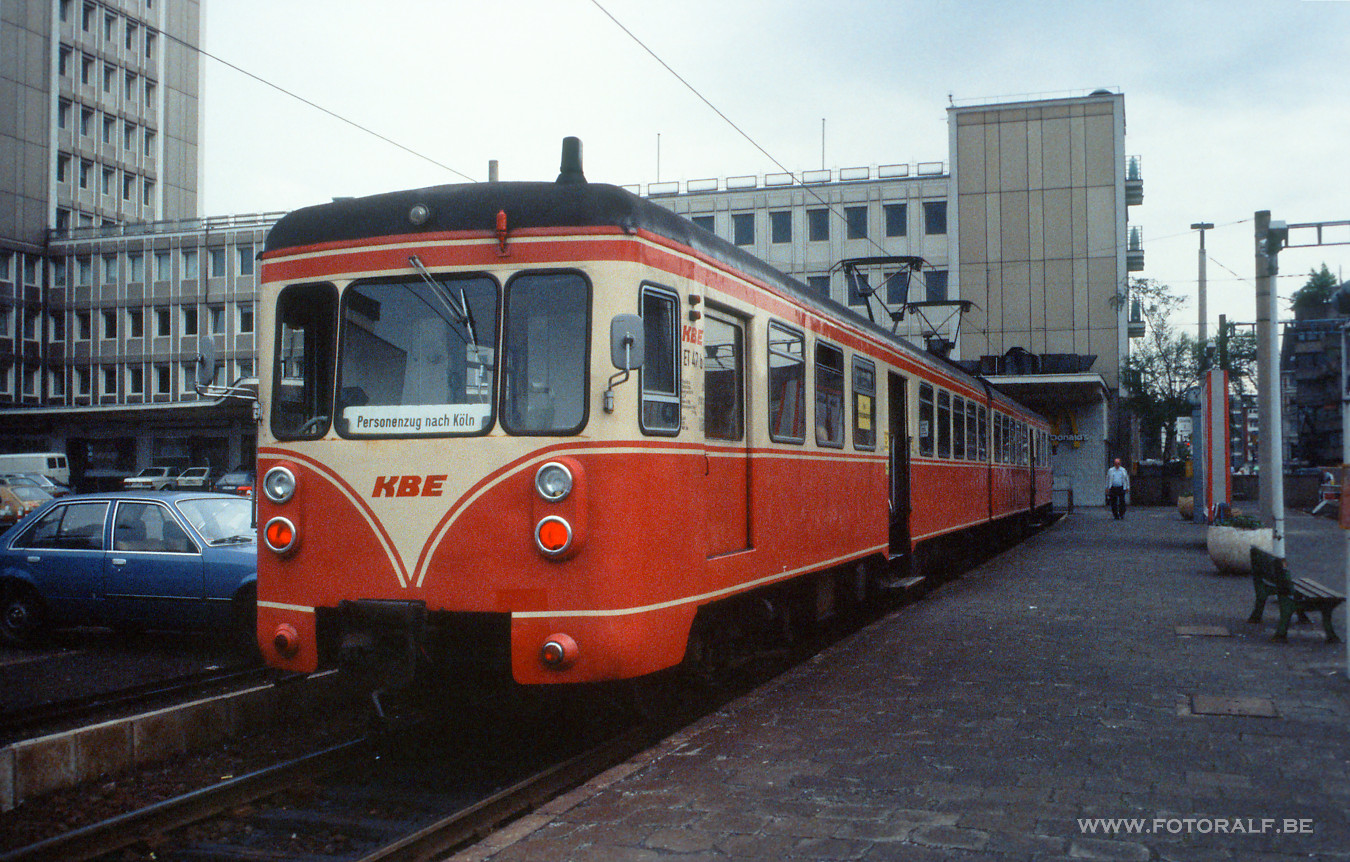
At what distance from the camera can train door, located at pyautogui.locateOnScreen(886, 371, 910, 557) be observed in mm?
12539

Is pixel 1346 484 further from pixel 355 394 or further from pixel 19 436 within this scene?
pixel 19 436

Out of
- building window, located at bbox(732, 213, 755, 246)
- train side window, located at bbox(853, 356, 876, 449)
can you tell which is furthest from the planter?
building window, located at bbox(732, 213, 755, 246)

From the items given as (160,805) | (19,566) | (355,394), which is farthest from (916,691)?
(19,566)

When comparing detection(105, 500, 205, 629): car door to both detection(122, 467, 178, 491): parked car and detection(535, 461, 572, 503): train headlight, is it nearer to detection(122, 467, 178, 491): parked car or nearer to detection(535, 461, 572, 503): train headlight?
detection(535, 461, 572, 503): train headlight

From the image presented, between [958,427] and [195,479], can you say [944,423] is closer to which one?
[958,427]

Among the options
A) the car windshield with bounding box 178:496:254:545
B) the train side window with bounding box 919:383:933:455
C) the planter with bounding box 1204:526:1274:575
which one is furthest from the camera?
the planter with bounding box 1204:526:1274:575

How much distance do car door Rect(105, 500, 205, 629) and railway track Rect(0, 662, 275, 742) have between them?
1048 mm

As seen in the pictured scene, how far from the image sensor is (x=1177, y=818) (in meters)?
4.97

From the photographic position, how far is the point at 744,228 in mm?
59406

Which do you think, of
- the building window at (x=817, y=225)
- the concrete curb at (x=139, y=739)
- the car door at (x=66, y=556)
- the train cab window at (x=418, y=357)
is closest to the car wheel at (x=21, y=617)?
the car door at (x=66, y=556)

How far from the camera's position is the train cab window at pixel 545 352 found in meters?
6.28

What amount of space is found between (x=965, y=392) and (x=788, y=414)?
9277 mm

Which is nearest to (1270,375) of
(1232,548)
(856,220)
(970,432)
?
(1232,548)

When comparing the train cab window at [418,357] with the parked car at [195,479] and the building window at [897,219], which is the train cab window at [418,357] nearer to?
the parked car at [195,479]
